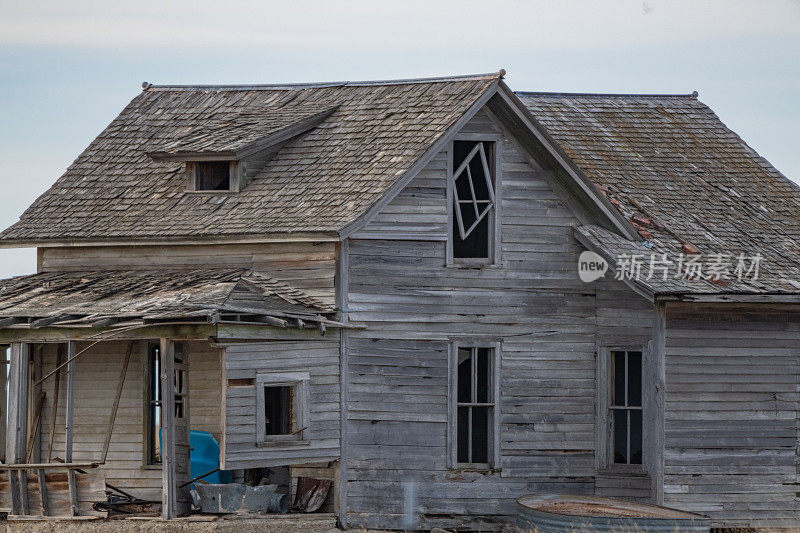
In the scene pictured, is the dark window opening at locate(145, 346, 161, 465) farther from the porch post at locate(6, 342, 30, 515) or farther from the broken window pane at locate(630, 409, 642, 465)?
the broken window pane at locate(630, 409, 642, 465)

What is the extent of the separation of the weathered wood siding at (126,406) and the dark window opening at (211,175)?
299 centimetres

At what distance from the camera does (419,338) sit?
69.6 feet

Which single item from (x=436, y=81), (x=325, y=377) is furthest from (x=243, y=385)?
(x=436, y=81)

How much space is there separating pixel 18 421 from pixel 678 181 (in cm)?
1190

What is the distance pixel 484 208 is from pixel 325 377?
364cm

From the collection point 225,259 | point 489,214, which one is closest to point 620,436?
point 489,214

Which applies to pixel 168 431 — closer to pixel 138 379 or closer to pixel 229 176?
pixel 138 379

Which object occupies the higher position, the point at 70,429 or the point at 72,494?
the point at 70,429

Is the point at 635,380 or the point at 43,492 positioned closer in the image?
the point at 43,492

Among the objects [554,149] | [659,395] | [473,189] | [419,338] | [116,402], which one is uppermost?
[554,149]

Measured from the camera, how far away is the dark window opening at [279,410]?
20.4 m

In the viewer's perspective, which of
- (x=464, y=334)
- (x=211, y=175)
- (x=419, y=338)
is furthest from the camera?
(x=211, y=175)

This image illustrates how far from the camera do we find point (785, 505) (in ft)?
71.1

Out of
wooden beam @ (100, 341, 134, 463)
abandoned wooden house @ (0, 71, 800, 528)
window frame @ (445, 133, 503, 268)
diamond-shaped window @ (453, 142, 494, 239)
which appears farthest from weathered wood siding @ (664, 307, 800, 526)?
wooden beam @ (100, 341, 134, 463)
